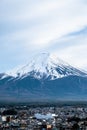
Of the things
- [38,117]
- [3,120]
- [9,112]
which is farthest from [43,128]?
[9,112]

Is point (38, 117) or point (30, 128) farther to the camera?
point (38, 117)

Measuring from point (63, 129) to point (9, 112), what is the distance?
36087 mm

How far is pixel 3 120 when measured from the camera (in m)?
73.3

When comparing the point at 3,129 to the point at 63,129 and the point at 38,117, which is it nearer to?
the point at 63,129

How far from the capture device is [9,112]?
303 feet

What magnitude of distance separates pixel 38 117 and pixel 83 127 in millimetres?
23036

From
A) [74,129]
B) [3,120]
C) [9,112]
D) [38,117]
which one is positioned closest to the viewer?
[74,129]

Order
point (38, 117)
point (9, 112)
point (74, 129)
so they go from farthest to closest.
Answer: point (9, 112) → point (38, 117) → point (74, 129)

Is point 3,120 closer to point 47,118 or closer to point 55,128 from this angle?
point 47,118

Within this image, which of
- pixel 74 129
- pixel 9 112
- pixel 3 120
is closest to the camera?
pixel 74 129

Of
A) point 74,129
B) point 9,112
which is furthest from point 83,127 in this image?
point 9,112

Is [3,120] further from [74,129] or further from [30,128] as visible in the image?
[74,129]

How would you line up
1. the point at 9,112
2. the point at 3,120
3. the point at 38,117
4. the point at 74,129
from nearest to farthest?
1. the point at 74,129
2. the point at 3,120
3. the point at 38,117
4. the point at 9,112

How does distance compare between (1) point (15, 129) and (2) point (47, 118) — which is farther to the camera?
(2) point (47, 118)
